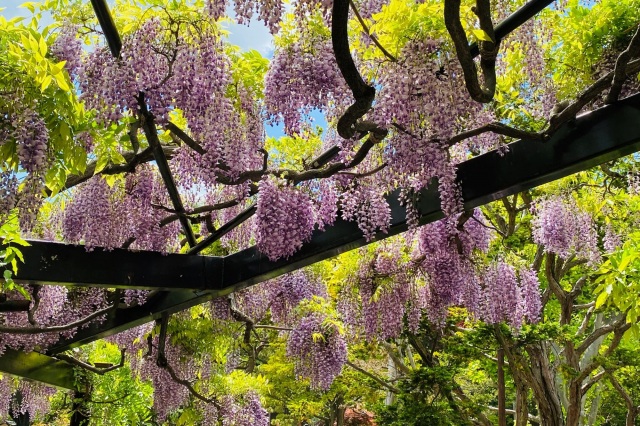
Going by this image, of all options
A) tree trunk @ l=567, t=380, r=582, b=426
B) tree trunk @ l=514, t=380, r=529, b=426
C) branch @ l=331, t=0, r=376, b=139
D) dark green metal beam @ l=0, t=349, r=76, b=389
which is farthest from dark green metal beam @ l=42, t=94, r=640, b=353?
tree trunk @ l=567, t=380, r=582, b=426

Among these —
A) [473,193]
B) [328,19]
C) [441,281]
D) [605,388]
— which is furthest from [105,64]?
[605,388]

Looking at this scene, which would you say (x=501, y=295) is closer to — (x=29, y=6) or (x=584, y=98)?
(x=584, y=98)

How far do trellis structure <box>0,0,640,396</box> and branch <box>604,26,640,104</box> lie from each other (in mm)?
57

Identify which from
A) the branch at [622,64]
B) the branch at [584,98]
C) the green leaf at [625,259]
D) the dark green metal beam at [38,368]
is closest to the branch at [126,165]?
the branch at [584,98]

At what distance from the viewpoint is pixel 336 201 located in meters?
3.44

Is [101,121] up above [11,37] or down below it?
below

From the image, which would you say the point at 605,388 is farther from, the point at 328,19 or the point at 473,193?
the point at 328,19

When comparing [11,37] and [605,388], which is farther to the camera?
[605,388]

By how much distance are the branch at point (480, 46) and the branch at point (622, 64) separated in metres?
0.44

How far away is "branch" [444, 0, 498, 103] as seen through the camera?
1.94 meters

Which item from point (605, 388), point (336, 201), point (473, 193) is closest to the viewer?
point (473, 193)

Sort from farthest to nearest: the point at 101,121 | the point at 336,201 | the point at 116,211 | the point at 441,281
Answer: the point at 441,281 → the point at 116,211 → the point at 336,201 → the point at 101,121

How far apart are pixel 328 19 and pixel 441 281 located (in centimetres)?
322

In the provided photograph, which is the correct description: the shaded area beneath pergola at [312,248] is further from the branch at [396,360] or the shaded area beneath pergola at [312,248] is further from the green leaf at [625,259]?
the branch at [396,360]
